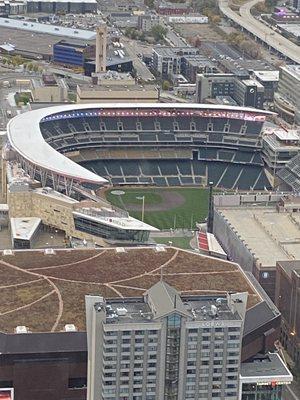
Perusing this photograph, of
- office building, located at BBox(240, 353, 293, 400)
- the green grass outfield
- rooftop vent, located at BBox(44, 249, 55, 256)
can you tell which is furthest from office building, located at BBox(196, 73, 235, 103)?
office building, located at BBox(240, 353, 293, 400)

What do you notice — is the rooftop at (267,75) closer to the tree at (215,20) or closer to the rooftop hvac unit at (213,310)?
the tree at (215,20)

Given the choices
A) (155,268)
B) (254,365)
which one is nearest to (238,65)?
(155,268)

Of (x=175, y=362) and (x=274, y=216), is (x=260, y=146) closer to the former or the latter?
(x=274, y=216)

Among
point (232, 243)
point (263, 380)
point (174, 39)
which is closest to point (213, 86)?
point (174, 39)

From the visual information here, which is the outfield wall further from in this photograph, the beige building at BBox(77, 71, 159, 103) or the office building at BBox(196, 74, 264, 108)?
the office building at BBox(196, 74, 264, 108)

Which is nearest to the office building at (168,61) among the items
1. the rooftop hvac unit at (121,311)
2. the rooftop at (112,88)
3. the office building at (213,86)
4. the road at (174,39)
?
the road at (174,39)

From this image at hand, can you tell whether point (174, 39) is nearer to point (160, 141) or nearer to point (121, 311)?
point (160, 141)
